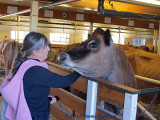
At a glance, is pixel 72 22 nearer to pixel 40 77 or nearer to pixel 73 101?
pixel 73 101

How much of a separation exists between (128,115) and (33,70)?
29.2 inches

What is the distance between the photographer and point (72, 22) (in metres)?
11.7

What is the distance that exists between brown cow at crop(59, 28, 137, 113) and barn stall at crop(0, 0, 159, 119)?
166cm

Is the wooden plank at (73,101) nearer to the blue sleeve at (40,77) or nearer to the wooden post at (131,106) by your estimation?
the blue sleeve at (40,77)

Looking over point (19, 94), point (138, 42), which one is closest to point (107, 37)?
point (19, 94)

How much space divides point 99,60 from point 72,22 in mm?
9982

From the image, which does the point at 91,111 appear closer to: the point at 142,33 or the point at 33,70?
the point at 33,70

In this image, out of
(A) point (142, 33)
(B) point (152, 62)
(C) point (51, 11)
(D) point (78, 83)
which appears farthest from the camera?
(A) point (142, 33)

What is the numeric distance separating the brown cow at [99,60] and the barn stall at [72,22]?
166 centimetres

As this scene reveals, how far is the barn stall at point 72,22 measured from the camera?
4.88 m

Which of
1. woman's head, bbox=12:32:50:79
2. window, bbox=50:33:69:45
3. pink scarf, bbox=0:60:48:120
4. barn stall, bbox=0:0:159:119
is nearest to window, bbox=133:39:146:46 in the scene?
barn stall, bbox=0:0:159:119

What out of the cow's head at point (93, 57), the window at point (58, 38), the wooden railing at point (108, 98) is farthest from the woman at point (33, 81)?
the window at point (58, 38)

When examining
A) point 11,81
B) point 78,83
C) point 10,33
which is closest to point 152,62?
point 78,83

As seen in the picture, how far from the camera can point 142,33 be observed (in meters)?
14.9
